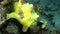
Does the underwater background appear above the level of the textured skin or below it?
below

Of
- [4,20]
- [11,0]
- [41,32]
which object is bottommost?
[41,32]

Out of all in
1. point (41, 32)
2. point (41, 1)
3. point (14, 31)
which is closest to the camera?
point (14, 31)

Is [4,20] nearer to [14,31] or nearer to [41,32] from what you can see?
[14,31]

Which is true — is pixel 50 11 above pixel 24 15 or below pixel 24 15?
below

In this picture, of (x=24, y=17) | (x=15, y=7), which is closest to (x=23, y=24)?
(x=24, y=17)

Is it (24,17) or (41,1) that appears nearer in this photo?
(24,17)

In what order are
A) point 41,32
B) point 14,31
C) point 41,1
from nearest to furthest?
1. point 14,31
2. point 41,32
3. point 41,1

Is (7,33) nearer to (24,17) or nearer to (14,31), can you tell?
(14,31)

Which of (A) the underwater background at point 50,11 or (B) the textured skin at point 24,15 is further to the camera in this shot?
(A) the underwater background at point 50,11

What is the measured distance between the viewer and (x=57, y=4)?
197 cm

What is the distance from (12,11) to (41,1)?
0.76 metres

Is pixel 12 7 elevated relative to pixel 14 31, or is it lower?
elevated

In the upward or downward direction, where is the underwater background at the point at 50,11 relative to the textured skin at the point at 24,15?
downward

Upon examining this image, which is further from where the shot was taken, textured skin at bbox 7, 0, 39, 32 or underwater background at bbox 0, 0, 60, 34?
underwater background at bbox 0, 0, 60, 34
